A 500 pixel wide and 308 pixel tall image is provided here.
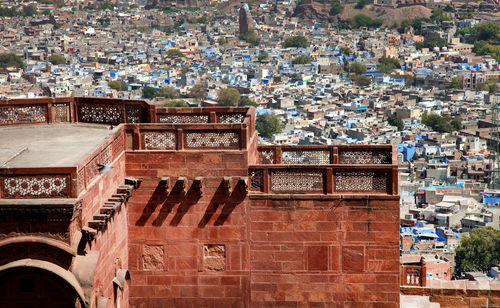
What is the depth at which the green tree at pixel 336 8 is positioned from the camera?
98750 millimetres

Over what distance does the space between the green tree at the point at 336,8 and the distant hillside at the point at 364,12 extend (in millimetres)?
409

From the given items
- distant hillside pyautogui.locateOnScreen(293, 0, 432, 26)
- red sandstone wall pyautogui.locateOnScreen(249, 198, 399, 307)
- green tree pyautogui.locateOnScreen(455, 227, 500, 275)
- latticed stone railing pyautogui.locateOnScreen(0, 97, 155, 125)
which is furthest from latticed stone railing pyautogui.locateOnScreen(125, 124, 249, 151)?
distant hillside pyautogui.locateOnScreen(293, 0, 432, 26)

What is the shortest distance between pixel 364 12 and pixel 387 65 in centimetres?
2429

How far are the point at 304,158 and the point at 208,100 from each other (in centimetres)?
5388

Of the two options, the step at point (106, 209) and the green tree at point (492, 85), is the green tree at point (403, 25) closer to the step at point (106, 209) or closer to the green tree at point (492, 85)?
the green tree at point (492, 85)

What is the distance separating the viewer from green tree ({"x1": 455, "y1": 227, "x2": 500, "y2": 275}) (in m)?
29.6

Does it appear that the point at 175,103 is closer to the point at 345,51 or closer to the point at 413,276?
the point at 345,51

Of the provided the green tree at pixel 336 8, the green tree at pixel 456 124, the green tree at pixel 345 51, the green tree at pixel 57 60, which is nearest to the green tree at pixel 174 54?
the green tree at pixel 57 60

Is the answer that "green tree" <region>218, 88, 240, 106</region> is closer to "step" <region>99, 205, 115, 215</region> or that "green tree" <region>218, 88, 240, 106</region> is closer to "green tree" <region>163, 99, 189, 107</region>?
"green tree" <region>163, 99, 189, 107</region>

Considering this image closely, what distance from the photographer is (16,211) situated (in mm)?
4387

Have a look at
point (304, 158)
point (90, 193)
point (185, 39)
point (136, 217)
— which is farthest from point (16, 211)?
point (185, 39)

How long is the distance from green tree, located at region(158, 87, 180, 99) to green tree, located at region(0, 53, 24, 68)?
1446 cm

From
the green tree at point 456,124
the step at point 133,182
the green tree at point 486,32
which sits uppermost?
the step at point 133,182

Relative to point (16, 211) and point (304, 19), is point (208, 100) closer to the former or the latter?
point (304, 19)
